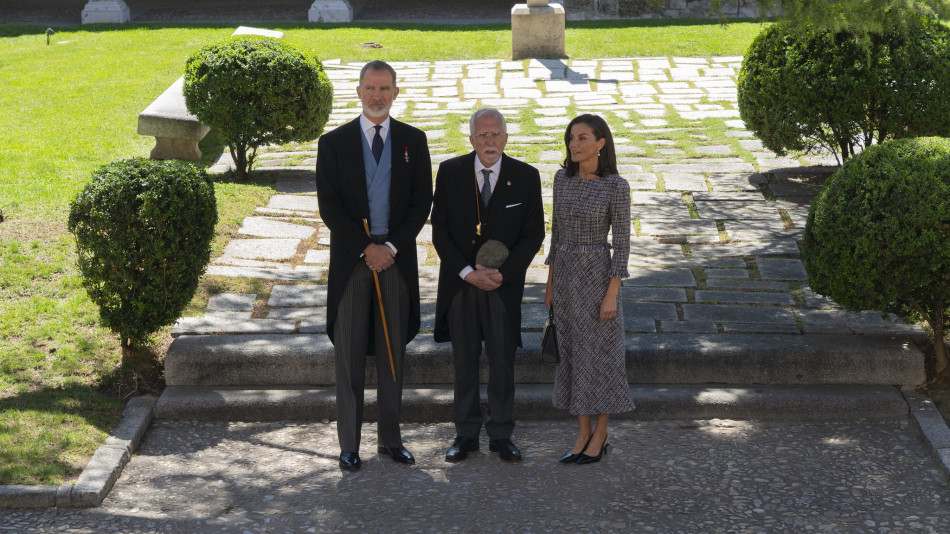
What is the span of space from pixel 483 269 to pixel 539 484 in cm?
98

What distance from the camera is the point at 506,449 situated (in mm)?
4910

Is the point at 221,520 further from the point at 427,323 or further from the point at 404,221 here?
the point at 427,323

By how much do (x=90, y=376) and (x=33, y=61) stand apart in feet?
39.3

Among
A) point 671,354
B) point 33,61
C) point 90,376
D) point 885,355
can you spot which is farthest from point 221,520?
point 33,61

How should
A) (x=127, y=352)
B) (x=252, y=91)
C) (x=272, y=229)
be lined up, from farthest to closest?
(x=252, y=91), (x=272, y=229), (x=127, y=352)

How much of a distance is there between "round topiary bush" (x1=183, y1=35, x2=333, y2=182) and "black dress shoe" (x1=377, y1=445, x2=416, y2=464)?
498 centimetres

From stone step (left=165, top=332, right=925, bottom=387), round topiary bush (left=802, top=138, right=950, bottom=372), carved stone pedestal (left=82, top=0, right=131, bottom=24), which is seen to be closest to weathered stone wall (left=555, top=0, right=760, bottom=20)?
carved stone pedestal (left=82, top=0, right=131, bottom=24)

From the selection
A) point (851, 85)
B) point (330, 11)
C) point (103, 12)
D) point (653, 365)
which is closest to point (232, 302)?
point (653, 365)

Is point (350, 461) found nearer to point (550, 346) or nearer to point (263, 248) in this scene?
point (550, 346)

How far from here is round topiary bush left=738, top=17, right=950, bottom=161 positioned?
27.1ft

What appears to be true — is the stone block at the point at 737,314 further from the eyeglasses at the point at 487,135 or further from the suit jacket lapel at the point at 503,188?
the eyeglasses at the point at 487,135

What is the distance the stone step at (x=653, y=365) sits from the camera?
561cm

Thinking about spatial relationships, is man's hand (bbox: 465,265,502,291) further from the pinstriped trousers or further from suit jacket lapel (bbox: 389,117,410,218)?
suit jacket lapel (bbox: 389,117,410,218)

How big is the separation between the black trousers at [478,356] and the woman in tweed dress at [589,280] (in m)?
0.24
